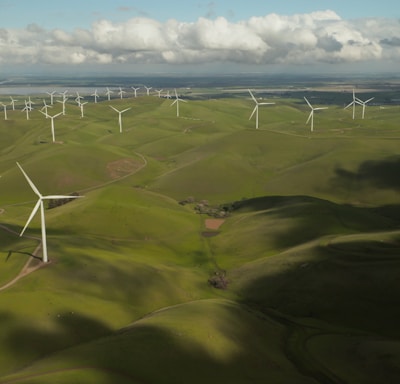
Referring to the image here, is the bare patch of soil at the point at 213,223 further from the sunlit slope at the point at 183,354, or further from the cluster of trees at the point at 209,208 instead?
the sunlit slope at the point at 183,354

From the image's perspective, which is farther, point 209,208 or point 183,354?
point 209,208

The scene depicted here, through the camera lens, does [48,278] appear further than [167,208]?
No

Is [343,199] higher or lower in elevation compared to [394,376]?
lower

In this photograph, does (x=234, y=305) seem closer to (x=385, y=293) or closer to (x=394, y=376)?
(x=385, y=293)

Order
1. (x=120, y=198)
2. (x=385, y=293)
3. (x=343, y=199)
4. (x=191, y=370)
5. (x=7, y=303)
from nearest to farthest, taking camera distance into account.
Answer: (x=191, y=370), (x=7, y=303), (x=385, y=293), (x=120, y=198), (x=343, y=199)

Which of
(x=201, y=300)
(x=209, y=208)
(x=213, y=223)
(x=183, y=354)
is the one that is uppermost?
(x=183, y=354)

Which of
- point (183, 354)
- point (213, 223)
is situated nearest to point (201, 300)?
point (183, 354)

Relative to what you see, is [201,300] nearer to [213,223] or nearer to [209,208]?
[213,223]

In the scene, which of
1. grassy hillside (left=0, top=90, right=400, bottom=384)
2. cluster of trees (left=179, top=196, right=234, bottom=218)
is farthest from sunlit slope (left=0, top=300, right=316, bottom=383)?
cluster of trees (left=179, top=196, right=234, bottom=218)

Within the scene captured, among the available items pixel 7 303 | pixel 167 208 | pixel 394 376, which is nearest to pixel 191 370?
pixel 394 376
